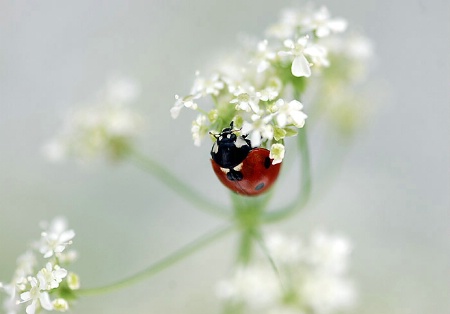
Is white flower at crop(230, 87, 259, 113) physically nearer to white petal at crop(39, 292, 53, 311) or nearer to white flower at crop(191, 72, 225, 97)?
white flower at crop(191, 72, 225, 97)

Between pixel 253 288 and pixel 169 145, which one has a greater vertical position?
pixel 169 145

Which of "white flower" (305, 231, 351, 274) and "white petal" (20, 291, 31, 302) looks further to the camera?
"white flower" (305, 231, 351, 274)

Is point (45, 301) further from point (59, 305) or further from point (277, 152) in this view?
point (277, 152)

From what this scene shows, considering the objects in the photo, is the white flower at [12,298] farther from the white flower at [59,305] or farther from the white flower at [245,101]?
the white flower at [245,101]

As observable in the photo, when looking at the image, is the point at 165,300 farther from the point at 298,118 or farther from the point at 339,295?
the point at 298,118

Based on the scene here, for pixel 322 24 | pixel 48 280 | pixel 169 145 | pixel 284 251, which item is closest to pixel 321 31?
pixel 322 24

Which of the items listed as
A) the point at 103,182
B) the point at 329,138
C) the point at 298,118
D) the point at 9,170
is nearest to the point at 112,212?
the point at 103,182

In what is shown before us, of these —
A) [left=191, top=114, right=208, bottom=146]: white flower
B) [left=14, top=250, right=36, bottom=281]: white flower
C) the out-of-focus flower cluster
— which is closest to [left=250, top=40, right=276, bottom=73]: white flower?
the out-of-focus flower cluster
